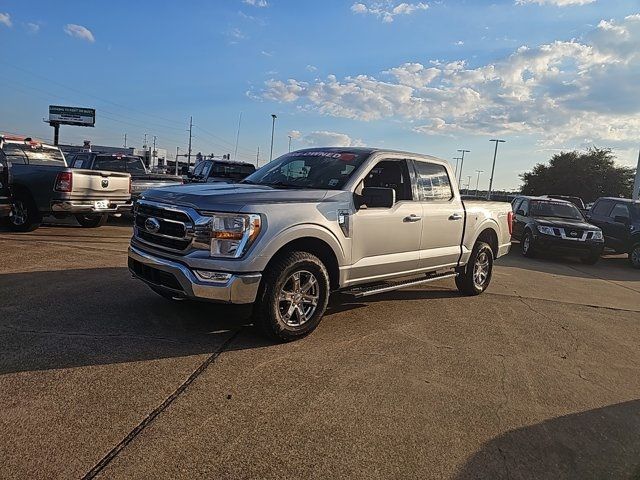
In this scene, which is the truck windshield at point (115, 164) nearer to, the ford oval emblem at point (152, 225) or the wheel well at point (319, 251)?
the ford oval emblem at point (152, 225)

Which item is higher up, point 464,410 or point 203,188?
point 203,188

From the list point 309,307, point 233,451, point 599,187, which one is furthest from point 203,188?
point 599,187

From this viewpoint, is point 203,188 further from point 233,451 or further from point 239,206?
point 233,451

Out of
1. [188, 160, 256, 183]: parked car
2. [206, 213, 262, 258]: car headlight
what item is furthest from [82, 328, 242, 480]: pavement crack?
[188, 160, 256, 183]: parked car

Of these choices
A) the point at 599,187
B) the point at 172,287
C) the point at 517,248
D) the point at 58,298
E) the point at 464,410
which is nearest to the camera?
the point at 464,410

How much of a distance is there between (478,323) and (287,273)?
2.67 metres

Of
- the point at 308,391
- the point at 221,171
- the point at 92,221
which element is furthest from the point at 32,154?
the point at 308,391

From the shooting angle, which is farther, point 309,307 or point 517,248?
point 517,248

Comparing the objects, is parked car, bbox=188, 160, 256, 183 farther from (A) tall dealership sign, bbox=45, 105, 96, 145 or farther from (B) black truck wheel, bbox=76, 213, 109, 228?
(A) tall dealership sign, bbox=45, 105, 96, 145

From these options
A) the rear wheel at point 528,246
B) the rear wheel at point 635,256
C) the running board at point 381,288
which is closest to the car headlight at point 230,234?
the running board at point 381,288

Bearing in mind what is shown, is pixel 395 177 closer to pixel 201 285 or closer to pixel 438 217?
pixel 438 217

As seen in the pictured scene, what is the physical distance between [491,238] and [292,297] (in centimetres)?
431

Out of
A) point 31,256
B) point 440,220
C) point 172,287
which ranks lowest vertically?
point 31,256

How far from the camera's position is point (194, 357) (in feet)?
13.6
